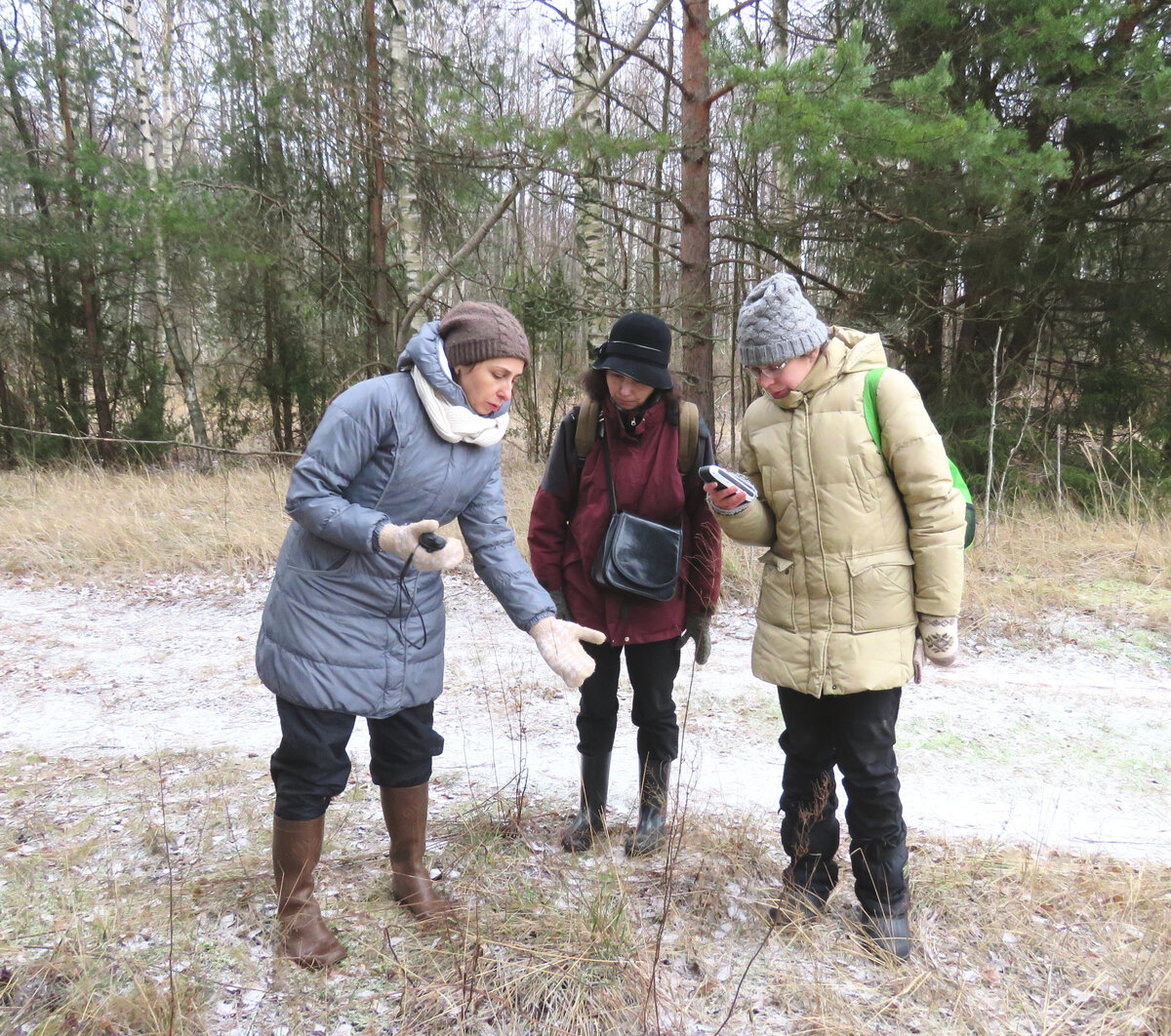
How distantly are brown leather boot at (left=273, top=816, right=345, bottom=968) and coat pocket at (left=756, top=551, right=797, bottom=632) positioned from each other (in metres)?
1.39

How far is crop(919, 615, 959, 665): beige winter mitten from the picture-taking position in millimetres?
2217

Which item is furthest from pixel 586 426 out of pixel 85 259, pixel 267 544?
pixel 85 259

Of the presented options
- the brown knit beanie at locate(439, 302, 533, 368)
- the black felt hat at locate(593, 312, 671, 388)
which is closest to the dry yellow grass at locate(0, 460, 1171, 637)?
the black felt hat at locate(593, 312, 671, 388)

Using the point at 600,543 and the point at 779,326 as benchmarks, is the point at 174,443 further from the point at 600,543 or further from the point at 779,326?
the point at 779,326

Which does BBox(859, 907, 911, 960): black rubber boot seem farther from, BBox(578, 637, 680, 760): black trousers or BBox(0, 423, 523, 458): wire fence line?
BBox(0, 423, 523, 458): wire fence line

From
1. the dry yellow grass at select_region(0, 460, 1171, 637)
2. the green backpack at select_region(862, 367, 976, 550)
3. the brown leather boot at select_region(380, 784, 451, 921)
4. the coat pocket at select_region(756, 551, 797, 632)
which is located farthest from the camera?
the dry yellow grass at select_region(0, 460, 1171, 637)

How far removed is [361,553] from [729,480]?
1.02 m

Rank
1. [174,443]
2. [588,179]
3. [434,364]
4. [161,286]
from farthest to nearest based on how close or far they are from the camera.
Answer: [161,286], [174,443], [588,179], [434,364]

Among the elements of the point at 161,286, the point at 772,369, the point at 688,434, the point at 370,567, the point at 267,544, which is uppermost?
the point at 161,286

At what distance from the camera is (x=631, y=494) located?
112 inches

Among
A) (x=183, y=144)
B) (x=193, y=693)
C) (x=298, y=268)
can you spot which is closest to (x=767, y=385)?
(x=193, y=693)

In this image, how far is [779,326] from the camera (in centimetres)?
222

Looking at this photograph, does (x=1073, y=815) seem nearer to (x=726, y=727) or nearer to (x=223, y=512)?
(x=726, y=727)

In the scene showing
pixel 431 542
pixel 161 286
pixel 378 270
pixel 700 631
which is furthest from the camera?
pixel 161 286
